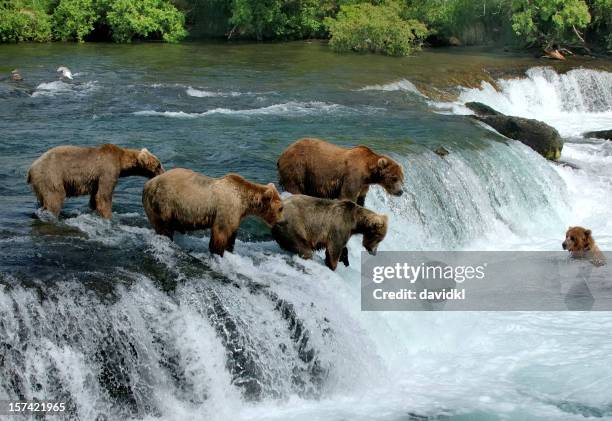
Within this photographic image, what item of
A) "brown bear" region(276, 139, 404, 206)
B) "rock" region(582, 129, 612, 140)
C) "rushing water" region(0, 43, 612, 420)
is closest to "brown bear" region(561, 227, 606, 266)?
"rushing water" region(0, 43, 612, 420)

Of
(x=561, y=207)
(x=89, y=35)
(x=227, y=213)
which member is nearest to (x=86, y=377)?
(x=227, y=213)

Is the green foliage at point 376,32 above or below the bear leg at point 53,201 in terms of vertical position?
above

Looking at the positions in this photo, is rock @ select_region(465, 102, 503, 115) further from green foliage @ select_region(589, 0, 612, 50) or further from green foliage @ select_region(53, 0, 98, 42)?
green foliage @ select_region(53, 0, 98, 42)

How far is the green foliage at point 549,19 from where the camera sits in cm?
2766

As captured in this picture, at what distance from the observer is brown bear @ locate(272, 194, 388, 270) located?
29.6ft

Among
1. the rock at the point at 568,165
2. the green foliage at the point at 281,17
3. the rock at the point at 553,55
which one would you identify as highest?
the green foliage at the point at 281,17

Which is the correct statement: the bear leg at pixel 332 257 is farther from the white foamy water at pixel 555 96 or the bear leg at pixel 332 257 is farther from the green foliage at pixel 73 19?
the green foliage at pixel 73 19

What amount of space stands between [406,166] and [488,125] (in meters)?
5.41

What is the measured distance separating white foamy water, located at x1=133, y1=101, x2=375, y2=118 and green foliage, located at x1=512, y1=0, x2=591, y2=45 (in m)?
12.0

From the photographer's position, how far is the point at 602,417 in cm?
829

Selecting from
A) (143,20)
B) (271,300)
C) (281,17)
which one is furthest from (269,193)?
(281,17)

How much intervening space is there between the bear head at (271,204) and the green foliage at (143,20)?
2284cm

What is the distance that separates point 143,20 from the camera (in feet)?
99.2

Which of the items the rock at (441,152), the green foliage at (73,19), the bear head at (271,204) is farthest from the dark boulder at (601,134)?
the green foliage at (73,19)
